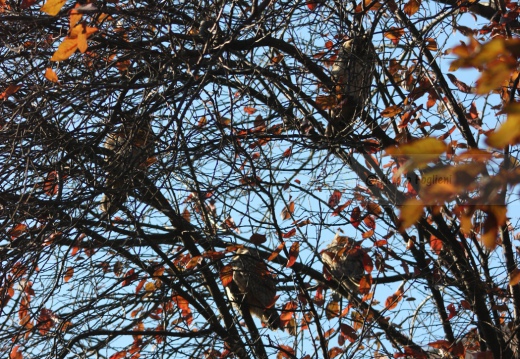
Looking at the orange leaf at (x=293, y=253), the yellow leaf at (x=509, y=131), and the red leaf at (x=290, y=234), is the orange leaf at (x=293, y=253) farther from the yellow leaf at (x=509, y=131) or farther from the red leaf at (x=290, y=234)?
the yellow leaf at (x=509, y=131)

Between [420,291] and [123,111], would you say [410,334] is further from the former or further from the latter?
[123,111]

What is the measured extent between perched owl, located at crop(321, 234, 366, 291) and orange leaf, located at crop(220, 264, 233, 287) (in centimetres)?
69

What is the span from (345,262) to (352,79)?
4.90 ft

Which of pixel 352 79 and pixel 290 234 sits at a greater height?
pixel 352 79

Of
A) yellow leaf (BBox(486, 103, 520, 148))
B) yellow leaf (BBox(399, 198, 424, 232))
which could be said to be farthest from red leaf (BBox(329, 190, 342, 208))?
yellow leaf (BBox(486, 103, 520, 148))

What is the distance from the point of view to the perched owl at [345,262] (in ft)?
16.8

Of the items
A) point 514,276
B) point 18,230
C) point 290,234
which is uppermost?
point 18,230

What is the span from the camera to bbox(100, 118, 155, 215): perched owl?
3799 millimetres

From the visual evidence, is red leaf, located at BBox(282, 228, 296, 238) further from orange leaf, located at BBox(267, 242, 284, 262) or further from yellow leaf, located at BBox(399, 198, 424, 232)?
yellow leaf, located at BBox(399, 198, 424, 232)

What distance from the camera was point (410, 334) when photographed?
14.6ft

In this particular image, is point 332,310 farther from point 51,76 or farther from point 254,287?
point 51,76

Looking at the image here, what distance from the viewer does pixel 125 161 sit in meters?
3.80

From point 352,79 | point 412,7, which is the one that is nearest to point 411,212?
point 352,79

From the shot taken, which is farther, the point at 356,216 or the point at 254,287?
the point at 254,287
